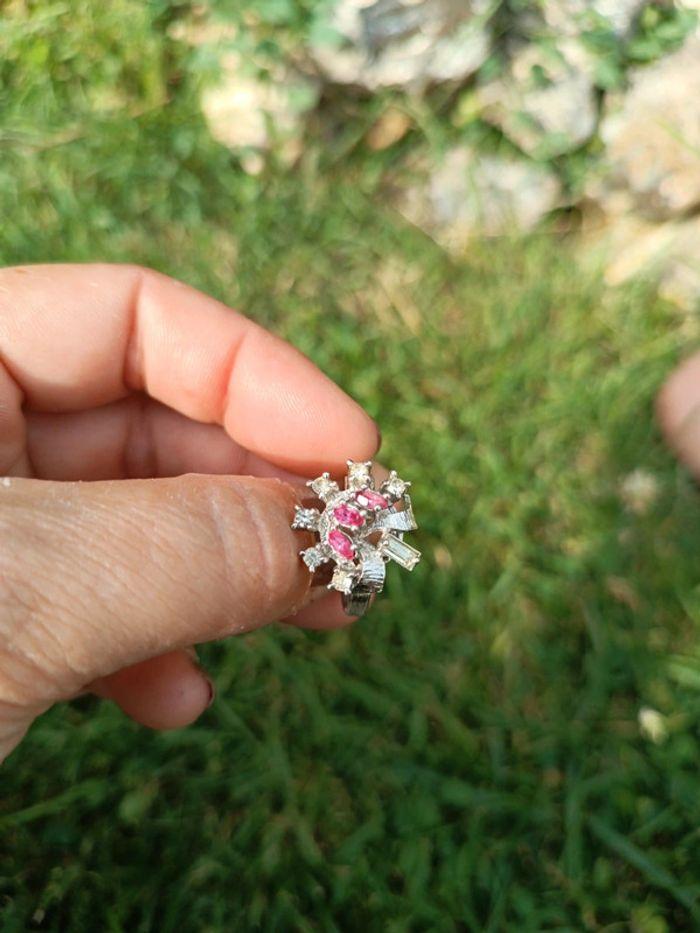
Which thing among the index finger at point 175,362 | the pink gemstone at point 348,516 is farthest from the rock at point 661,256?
the pink gemstone at point 348,516

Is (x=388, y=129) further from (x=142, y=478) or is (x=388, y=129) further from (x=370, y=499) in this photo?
(x=370, y=499)

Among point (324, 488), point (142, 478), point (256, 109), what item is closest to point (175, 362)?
point (142, 478)

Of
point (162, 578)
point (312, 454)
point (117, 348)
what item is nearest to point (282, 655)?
point (312, 454)

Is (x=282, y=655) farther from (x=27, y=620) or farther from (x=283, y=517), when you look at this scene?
(x=27, y=620)

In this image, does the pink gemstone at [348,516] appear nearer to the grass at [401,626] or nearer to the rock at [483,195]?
the grass at [401,626]

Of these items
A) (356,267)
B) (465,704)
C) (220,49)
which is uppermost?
(220,49)

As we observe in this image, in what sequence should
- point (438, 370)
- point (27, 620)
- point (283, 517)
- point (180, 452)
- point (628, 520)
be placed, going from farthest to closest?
point (438, 370)
point (628, 520)
point (180, 452)
point (283, 517)
point (27, 620)
